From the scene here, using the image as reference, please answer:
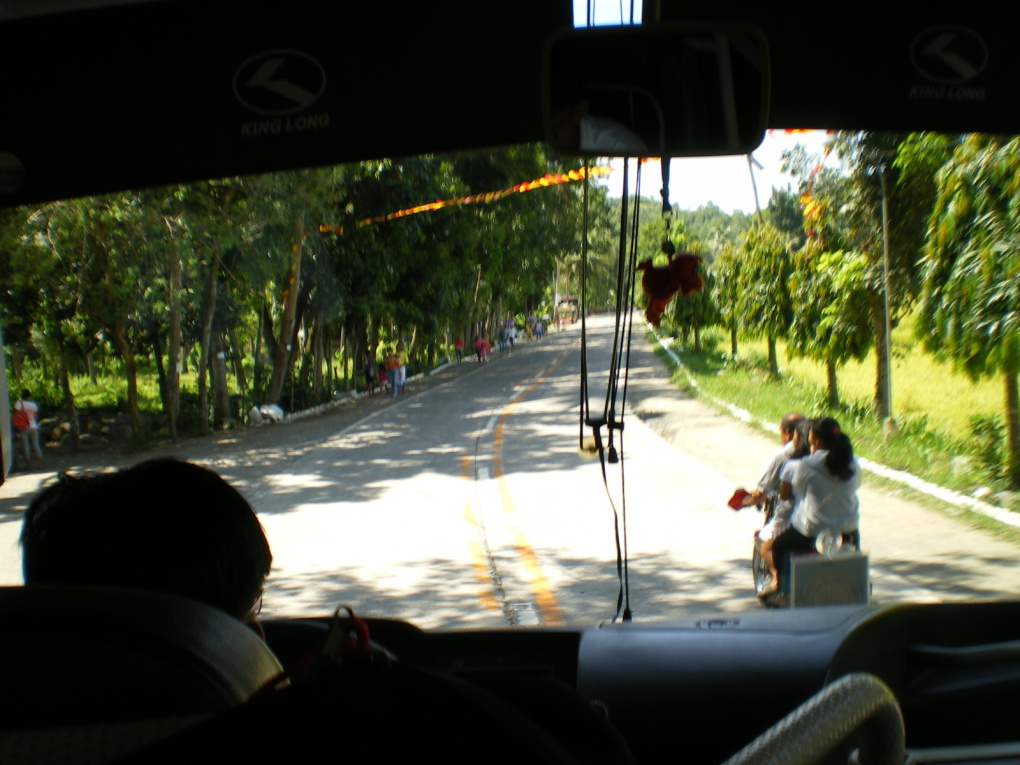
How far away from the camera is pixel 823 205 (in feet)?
15.0

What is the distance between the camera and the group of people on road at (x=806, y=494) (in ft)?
14.6

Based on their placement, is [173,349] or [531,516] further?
[531,516]

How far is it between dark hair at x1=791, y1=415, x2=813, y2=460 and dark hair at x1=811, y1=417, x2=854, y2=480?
0.04 metres

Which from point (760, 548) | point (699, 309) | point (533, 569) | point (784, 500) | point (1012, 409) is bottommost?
point (533, 569)

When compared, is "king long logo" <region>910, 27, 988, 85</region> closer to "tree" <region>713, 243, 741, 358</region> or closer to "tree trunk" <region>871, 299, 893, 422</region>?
"tree" <region>713, 243, 741, 358</region>

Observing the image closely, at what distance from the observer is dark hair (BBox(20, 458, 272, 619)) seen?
130cm

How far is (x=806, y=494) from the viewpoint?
4.45 meters

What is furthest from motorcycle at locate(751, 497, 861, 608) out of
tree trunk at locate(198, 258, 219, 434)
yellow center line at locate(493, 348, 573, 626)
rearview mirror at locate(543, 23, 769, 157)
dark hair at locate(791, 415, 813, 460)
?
tree trunk at locate(198, 258, 219, 434)

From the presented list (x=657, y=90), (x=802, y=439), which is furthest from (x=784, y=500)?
(x=657, y=90)

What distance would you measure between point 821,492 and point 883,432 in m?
1.33

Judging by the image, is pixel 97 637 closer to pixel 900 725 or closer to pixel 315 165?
pixel 900 725

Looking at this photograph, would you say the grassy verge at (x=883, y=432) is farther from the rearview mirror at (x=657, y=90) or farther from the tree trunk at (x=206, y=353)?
the tree trunk at (x=206, y=353)

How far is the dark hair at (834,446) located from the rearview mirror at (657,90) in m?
2.10

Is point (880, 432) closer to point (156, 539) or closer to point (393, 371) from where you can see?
point (393, 371)
